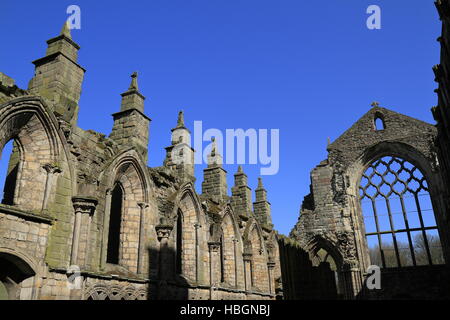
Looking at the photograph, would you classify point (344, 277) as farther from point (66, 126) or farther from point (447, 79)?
point (66, 126)

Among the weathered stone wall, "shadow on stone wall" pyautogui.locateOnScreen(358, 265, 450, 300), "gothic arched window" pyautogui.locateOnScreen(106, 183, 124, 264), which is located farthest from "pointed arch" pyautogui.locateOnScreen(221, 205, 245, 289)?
"shadow on stone wall" pyautogui.locateOnScreen(358, 265, 450, 300)

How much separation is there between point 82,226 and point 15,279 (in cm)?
149

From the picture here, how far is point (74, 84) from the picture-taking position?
9031 millimetres

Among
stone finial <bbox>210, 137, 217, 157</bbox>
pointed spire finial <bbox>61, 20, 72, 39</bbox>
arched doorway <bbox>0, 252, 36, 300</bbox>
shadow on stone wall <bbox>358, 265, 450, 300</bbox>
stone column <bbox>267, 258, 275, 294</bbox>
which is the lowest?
arched doorway <bbox>0, 252, 36, 300</bbox>

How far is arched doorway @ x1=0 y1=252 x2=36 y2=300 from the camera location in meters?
6.88

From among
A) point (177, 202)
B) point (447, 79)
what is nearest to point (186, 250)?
point (177, 202)

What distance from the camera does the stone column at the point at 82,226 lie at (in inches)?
308

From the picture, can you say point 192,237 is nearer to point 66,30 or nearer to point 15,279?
point 15,279

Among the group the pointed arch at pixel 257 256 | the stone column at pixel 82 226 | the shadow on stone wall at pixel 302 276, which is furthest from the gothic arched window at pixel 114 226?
the shadow on stone wall at pixel 302 276

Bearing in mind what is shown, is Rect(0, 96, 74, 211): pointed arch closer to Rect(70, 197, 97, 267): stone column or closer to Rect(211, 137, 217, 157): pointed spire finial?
Rect(70, 197, 97, 267): stone column

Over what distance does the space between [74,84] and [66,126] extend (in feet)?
4.31

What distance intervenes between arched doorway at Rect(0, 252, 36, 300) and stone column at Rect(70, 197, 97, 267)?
982 millimetres
